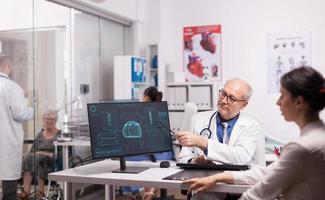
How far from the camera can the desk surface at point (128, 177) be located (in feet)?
6.48

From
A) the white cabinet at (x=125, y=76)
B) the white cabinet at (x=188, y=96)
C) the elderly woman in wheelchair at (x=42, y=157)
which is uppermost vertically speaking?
the white cabinet at (x=125, y=76)

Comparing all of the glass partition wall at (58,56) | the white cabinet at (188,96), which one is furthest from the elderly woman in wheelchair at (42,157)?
the white cabinet at (188,96)

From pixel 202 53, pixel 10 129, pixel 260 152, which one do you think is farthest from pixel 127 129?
pixel 202 53

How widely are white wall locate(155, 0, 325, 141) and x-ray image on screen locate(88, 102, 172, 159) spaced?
3.34 metres

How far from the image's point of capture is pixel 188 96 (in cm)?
550

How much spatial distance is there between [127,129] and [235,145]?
715 mm

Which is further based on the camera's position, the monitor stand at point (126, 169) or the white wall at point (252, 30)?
the white wall at point (252, 30)

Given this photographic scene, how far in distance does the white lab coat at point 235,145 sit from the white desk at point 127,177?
24cm

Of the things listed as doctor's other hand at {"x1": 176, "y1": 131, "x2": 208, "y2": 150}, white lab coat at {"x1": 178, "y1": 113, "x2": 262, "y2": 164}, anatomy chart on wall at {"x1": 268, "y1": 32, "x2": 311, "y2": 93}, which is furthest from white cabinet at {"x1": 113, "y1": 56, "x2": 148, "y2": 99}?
doctor's other hand at {"x1": 176, "y1": 131, "x2": 208, "y2": 150}

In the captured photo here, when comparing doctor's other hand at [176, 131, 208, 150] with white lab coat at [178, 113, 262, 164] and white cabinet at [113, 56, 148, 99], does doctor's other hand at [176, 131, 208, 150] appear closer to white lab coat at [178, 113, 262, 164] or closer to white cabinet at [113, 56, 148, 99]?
white lab coat at [178, 113, 262, 164]

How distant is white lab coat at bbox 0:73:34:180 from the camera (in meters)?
3.71

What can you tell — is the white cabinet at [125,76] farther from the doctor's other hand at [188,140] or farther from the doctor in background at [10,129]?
the doctor's other hand at [188,140]

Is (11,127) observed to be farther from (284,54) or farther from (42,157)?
(284,54)

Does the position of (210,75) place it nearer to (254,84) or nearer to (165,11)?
(254,84)
